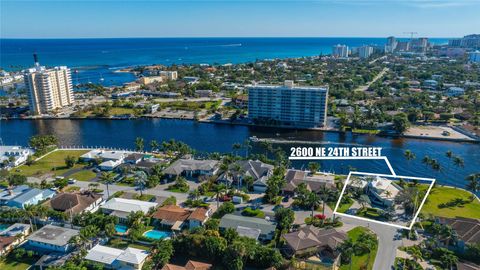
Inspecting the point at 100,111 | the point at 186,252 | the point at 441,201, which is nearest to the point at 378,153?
Result: the point at 441,201

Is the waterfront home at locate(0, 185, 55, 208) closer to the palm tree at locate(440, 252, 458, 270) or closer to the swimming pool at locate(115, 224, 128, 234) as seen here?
the swimming pool at locate(115, 224, 128, 234)

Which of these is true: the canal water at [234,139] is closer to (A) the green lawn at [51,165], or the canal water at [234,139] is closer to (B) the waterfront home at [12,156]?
(A) the green lawn at [51,165]

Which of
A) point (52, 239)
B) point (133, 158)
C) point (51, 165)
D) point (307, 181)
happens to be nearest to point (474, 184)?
point (307, 181)

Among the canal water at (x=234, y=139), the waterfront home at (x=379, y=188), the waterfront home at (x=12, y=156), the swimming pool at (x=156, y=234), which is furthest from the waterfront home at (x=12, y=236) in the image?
the waterfront home at (x=379, y=188)

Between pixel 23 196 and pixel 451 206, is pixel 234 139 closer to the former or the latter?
pixel 23 196

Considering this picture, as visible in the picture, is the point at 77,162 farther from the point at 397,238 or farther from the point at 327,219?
the point at 397,238

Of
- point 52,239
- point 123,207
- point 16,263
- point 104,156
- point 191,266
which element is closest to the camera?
point 191,266
